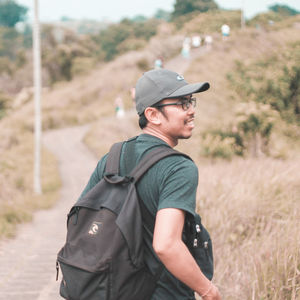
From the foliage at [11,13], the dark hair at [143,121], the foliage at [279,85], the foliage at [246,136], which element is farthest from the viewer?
the foliage at [11,13]

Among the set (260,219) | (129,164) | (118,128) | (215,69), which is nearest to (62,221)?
(260,219)

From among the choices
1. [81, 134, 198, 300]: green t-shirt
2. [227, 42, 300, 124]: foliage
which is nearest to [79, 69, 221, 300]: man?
[81, 134, 198, 300]: green t-shirt

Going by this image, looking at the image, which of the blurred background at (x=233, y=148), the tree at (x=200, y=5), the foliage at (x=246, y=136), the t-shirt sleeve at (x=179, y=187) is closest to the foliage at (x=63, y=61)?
the blurred background at (x=233, y=148)

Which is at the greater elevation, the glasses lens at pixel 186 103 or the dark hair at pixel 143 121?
the glasses lens at pixel 186 103

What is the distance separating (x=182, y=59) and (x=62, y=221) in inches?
1122

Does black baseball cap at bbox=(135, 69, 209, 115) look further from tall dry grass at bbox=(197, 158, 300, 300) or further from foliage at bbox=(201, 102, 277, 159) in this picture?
foliage at bbox=(201, 102, 277, 159)

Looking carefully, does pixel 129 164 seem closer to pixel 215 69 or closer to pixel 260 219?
pixel 260 219

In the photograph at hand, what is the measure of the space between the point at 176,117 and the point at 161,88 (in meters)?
0.14

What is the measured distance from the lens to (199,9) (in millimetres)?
15672

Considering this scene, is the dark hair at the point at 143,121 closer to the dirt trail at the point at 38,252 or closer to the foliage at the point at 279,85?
the dirt trail at the point at 38,252

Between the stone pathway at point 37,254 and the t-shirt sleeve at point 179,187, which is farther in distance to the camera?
the stone pathway at point 37,254

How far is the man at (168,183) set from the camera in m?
1.73

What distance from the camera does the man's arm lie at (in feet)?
5.60

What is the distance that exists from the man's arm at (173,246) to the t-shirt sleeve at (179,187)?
3 cm
